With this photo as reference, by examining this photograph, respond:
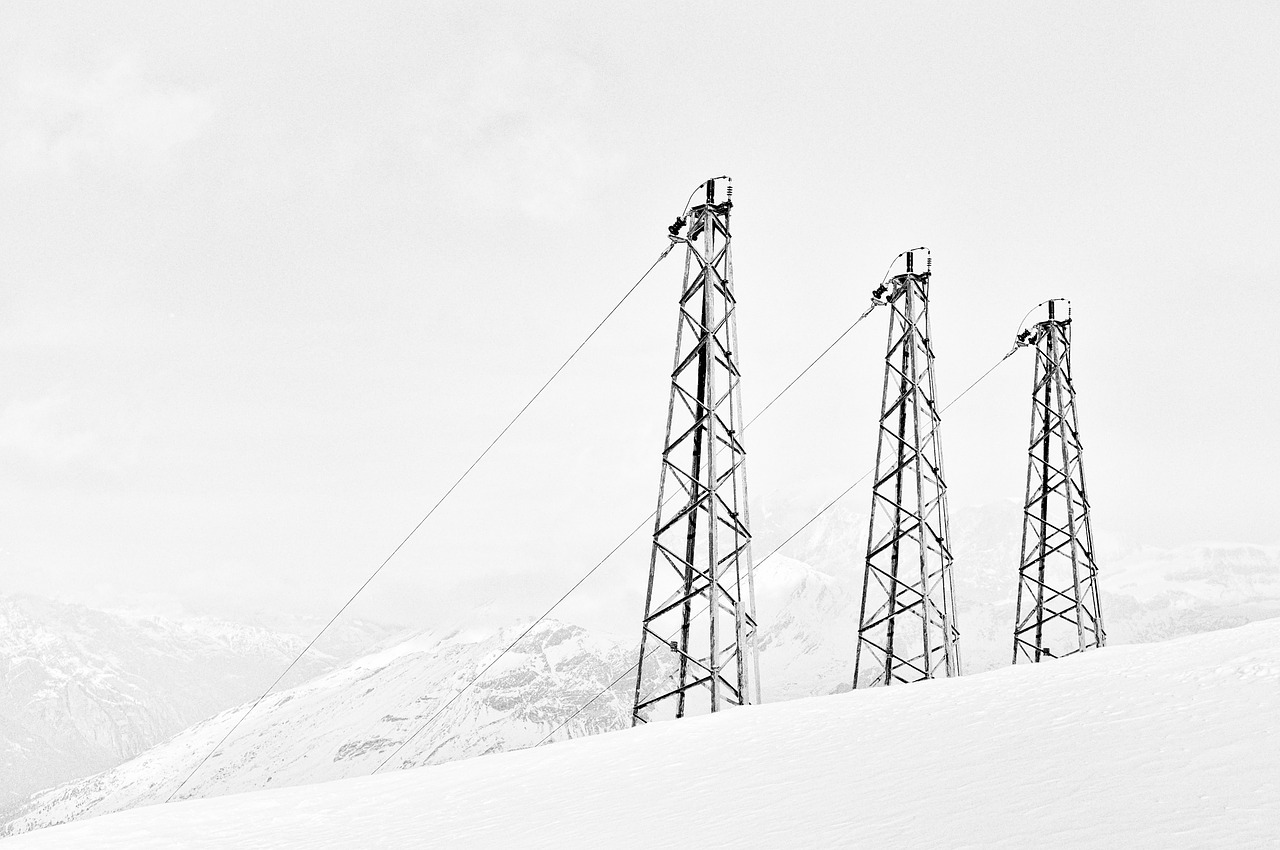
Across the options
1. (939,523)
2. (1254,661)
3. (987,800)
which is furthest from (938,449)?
(987,800)

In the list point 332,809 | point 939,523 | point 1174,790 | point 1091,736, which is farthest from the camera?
point 939,523

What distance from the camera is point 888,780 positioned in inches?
364

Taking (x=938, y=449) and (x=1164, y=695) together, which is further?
(x=938, y=449)

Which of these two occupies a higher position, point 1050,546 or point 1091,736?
point 1050,546

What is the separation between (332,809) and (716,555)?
8.45 meters

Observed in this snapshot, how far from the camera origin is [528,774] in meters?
13.9

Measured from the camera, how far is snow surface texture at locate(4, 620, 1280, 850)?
22.7 ft

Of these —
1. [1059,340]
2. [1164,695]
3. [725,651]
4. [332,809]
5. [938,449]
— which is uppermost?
[1059,340]

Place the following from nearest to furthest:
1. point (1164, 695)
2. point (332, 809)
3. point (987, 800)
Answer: point (987, 800)
point (1164, 695)
point (332, 809)

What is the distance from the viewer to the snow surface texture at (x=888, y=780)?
273 inches

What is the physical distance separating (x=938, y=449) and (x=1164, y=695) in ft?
56.7

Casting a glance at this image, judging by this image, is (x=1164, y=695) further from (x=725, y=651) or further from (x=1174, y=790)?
(x=725, y=651)

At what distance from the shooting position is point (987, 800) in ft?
25.2

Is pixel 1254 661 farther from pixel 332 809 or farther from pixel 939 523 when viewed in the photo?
pixel 939 523
